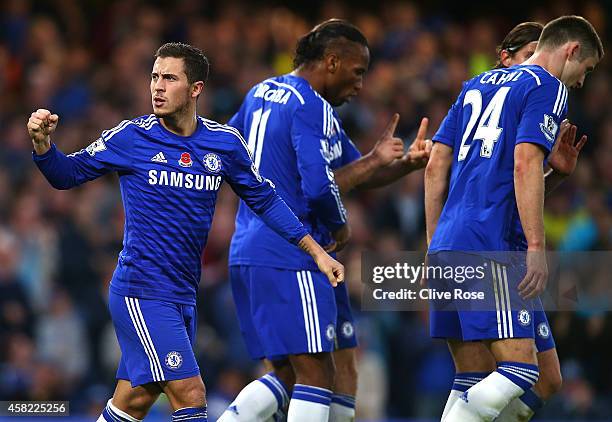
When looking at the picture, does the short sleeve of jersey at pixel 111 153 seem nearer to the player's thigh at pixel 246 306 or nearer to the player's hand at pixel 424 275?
the player's thigh at pixel 246 306

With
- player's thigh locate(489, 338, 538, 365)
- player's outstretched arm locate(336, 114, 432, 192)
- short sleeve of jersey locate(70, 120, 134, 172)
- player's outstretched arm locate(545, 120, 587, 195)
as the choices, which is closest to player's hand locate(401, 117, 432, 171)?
player's outstretched arm locate(336, 114, 432, 192)

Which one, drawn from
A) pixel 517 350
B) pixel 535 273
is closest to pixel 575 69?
pixel 535 273

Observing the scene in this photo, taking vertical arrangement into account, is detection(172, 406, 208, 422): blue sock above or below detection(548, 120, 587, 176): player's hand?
below

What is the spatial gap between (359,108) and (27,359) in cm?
460

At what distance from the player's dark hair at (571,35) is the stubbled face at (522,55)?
1.70ft

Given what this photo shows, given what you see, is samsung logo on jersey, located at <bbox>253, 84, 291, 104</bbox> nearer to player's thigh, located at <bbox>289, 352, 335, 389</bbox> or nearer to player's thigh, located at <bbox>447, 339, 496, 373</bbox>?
player's thigh, located at <bbox>289, 352, 335, 389</bbox>

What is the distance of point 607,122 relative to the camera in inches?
518

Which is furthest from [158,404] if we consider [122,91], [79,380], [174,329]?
[174,329]

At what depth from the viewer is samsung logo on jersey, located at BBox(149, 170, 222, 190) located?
5.64m

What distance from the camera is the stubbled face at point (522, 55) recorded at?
662 cm

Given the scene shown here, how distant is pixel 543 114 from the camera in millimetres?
5750

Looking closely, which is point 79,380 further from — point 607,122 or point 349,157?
point 607,122

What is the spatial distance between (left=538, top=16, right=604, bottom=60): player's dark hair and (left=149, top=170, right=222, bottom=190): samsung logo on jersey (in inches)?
74.6

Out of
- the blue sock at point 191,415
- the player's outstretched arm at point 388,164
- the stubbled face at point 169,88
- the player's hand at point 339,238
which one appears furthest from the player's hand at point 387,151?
the blue sock at point 191,415
